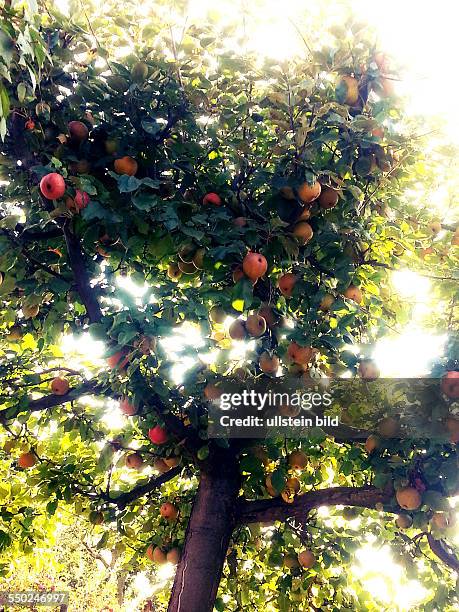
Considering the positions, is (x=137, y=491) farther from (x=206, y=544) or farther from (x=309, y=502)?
(x=309, y=502)

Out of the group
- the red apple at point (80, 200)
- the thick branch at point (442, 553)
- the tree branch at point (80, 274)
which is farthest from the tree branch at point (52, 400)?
the thick branch at point (442, 553)

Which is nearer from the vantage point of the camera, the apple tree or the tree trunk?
the apple tree

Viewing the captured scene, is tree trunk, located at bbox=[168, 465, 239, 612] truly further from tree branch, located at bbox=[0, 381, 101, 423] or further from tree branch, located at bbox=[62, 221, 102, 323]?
tree branch, located at bbox=[62, 221, 102, 323]

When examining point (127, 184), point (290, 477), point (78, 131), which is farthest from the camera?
point (290, 477)

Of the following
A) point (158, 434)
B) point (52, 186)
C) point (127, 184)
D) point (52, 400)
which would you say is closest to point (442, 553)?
point (158, 434)

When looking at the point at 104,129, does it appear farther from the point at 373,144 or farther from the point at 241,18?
the point at 373,144

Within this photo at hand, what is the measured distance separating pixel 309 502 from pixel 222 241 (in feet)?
6.63

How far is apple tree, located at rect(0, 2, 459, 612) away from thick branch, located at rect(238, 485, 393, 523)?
1 cm

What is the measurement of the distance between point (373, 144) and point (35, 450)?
3862mm

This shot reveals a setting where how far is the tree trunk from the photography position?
3.42 metres

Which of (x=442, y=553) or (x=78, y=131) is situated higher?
(x=78, y=131)

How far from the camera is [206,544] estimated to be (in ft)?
11.7

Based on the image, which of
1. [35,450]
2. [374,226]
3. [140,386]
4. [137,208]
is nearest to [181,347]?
[140,386]

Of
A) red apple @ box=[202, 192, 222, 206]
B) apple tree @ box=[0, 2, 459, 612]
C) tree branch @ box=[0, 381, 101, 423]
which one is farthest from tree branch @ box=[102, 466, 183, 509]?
red apple @ box=[202, 192, 222, 206]
